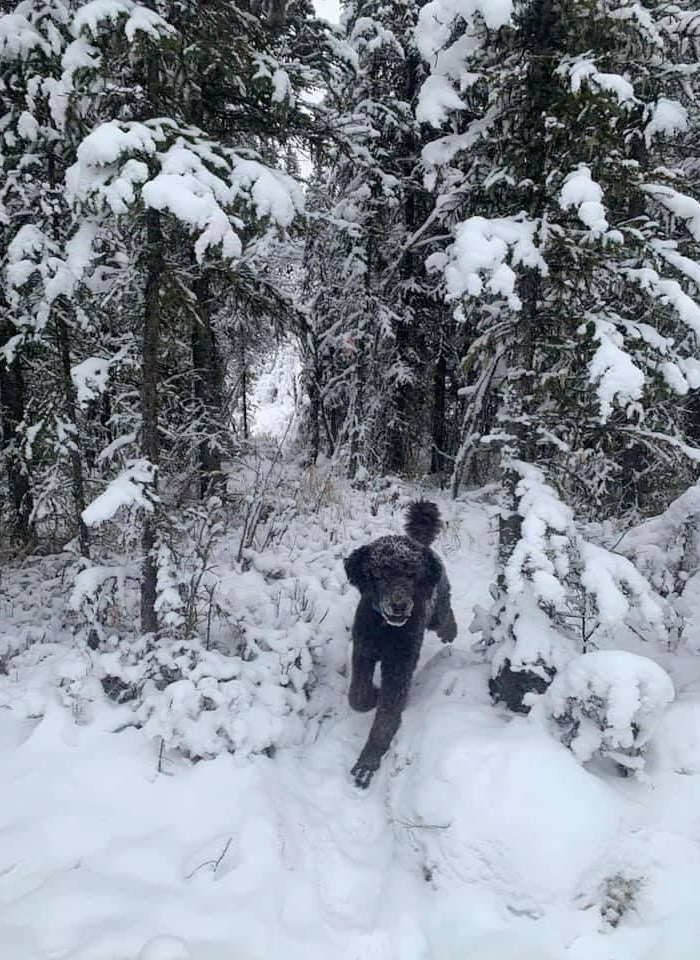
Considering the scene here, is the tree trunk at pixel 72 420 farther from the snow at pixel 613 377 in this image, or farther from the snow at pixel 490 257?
the snow at pixel 613 377

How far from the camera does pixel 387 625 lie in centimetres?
454

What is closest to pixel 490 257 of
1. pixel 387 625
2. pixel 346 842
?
pixel 387 625

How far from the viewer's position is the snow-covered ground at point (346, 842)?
8.48ft

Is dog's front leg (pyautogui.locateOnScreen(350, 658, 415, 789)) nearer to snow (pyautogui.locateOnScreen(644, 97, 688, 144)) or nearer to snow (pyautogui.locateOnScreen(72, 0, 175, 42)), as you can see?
snow (pyautogui.locateOnScreen(72, 0, 175, 42))

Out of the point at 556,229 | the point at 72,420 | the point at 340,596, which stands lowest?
the point at 340,596

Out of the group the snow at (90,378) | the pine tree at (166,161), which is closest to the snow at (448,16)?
the pine tree at (166,161)

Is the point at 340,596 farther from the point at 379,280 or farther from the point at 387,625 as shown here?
the point at 379,280

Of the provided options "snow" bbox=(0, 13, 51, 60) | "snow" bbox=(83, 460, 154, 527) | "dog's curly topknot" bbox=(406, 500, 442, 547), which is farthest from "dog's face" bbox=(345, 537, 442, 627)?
"snow" bbox=(0, 13, 51, 60)

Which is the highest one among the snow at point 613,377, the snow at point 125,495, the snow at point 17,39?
the snow at point 17,39

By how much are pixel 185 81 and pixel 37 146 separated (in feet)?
5.09

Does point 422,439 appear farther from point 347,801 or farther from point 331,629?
point 347,801

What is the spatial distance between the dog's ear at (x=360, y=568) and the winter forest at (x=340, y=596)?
758mm

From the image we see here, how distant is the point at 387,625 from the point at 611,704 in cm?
180

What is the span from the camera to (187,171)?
11.9 ft
